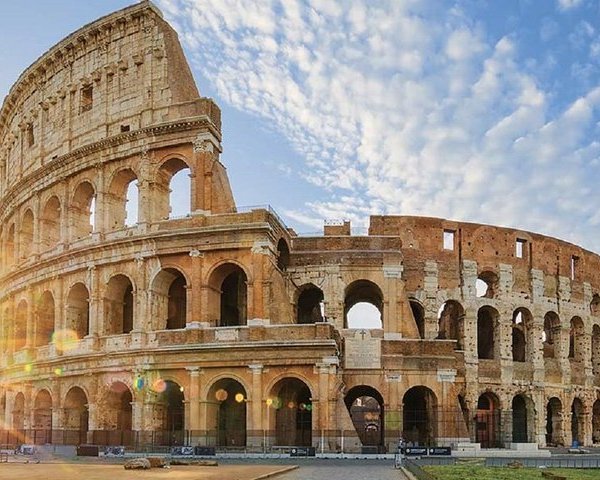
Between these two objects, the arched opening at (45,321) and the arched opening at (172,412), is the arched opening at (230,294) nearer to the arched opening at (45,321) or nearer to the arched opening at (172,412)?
the arched opening at (172,412)

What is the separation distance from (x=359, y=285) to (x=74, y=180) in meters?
14.0

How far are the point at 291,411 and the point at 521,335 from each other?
1492cm

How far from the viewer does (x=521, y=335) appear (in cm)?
4216

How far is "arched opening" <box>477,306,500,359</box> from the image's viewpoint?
40.3 metres

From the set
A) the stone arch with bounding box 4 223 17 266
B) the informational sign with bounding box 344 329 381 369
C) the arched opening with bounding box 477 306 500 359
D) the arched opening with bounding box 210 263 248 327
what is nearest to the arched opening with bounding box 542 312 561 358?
the arched opening with bounding box 477 306 500 359

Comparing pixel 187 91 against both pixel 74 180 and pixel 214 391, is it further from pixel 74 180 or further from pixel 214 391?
pixel 214 391

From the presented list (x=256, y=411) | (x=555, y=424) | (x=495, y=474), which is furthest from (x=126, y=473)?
(x=555, y=424)

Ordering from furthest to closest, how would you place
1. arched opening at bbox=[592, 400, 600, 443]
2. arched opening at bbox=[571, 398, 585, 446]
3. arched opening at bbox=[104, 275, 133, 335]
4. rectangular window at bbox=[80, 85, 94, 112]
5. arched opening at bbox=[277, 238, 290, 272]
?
arched opening at bbox=[592, 400, 600, 443]
arched opening at bbox=[571, 398, 585, 446]
rectangular window at bbox=[80, 85, 94, 112]
arched opening at bbox=[277, 238, 290, 272]
arched opening at bbox=[104, 275, 133, 335]

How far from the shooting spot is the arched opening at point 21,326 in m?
39.8

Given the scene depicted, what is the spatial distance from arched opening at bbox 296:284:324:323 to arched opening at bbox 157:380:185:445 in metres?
7.36

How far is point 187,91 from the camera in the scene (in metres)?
35.6

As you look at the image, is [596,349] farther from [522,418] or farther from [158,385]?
[158,385]

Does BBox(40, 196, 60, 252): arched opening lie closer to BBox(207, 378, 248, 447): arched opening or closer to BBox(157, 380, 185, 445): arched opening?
BBox(157, 380, 185, 445): arched opening

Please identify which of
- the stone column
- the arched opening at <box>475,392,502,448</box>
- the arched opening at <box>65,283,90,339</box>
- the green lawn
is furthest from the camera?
the arched opening at <box>475,392,502,448</box>
